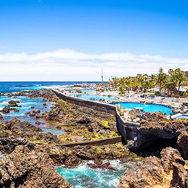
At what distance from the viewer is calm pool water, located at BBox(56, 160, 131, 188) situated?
19.2 m

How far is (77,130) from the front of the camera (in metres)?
35.4

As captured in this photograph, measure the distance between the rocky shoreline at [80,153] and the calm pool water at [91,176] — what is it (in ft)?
2.45

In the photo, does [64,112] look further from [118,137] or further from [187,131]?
[187,131]

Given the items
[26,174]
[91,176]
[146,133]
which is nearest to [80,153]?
[91,176]

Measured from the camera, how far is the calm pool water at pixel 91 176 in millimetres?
19156

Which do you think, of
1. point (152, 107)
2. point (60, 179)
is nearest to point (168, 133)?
→ point (60, 179)

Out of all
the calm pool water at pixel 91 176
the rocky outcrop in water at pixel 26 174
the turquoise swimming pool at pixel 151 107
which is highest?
the rocky outcrop in water at pixel 26 174

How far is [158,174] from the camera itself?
1501cm

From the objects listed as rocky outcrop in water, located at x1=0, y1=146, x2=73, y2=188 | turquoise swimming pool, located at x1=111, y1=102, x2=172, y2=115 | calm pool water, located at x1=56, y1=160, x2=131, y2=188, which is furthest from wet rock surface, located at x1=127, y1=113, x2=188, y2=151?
turquoise swimming pool, located at x1=111, y1=102, x2=172, y2=115

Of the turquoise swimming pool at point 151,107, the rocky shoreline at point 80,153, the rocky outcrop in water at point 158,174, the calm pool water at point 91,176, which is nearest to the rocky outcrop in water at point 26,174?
the rocky shoreline at point 80,153

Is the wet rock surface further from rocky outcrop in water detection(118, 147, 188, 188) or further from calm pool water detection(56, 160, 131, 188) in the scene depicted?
rocky outcrop in water detection(118, 147, 188, 188)

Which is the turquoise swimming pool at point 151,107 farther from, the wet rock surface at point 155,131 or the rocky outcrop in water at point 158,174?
the rocky outcrop in water at point 158,174

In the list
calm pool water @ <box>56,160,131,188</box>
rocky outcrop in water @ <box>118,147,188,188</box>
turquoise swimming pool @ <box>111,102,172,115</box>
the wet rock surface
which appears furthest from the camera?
turquoise swimming pool @ <box>111,102,172,115</box>

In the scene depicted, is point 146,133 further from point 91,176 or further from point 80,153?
point 91,176
